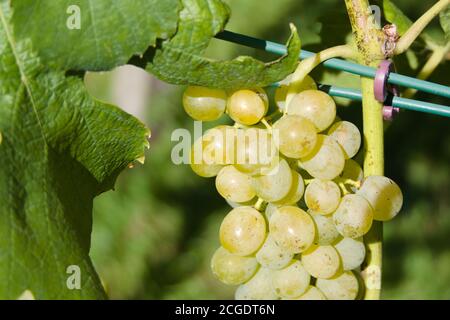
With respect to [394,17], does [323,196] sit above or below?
below

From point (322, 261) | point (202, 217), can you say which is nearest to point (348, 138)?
point (322, 261)

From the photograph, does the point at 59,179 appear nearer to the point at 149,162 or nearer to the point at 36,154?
the point at 36,154

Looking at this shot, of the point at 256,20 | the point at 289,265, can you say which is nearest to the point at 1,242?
the point at 289,265

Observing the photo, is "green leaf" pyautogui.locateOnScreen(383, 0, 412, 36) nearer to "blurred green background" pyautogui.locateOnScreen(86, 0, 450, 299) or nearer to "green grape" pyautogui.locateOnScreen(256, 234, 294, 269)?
"green grape" pyautogui.locateOnScreen(256, 234, 294, 269)

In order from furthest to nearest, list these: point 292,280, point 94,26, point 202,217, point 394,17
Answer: point 202,217, point 394,17, point 292,280, point 94,26

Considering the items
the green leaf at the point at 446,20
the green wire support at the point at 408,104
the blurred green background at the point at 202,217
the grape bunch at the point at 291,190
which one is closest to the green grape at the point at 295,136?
the grape bunch at the point at 291,190

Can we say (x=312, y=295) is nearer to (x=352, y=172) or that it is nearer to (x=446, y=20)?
(x=352, y=172)

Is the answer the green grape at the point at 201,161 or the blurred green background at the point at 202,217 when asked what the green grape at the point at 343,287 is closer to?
the green grape at the point at 201,161
